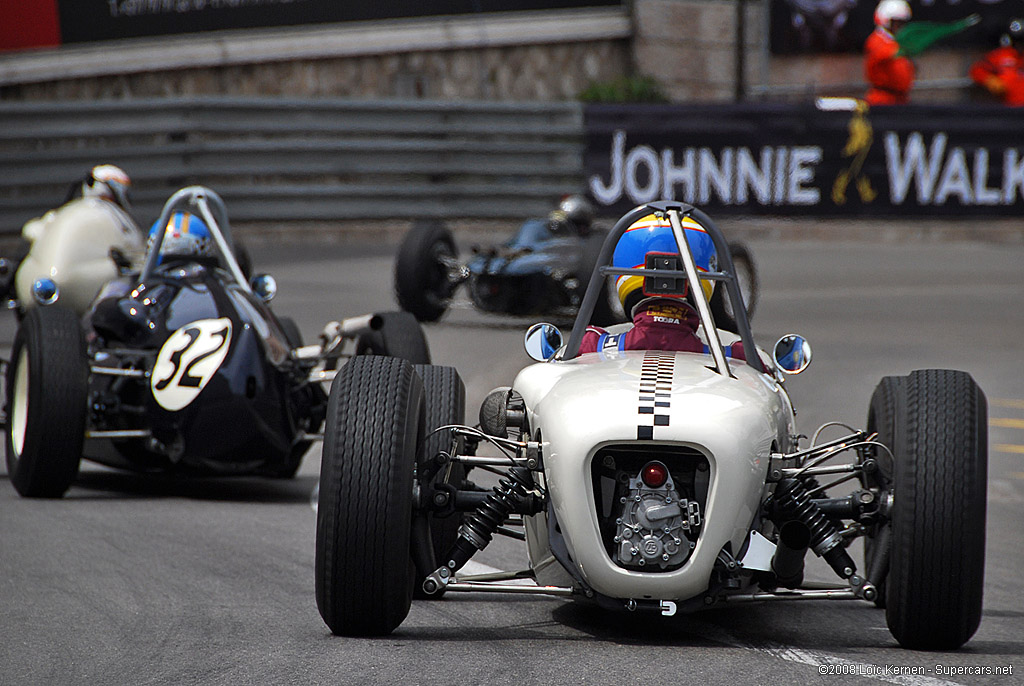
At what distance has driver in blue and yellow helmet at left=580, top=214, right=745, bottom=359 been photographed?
17.8 feet

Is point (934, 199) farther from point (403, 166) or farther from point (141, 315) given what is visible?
point (141, 315)

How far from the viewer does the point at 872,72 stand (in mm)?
22438

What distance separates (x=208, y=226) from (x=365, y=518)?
4609 mm

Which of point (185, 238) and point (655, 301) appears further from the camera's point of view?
point (185, 238)

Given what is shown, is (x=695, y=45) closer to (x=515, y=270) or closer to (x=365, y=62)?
(x=365, y=62)

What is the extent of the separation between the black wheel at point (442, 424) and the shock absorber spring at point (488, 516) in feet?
1.03

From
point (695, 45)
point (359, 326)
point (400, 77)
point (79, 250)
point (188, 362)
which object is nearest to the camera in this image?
point (188, 362)

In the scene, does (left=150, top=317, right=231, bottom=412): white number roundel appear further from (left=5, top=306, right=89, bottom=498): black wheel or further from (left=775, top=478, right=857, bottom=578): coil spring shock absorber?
(left=775, top=478, right=857, bottom=578): coil spring shock absorber

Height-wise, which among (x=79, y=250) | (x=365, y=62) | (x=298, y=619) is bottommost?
(x=365, y=62)

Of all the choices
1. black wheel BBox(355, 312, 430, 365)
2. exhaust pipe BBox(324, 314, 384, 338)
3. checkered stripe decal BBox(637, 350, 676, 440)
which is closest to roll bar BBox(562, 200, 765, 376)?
checkered stripe decal BBox(637, 350, 676, 440)

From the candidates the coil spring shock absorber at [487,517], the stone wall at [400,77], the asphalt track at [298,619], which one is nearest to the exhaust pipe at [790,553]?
the asphalt track at [298,619]

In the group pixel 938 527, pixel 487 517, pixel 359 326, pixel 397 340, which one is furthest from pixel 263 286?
pixel 938 527

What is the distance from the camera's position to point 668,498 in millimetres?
4523

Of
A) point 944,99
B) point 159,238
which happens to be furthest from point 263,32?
point 159,238
